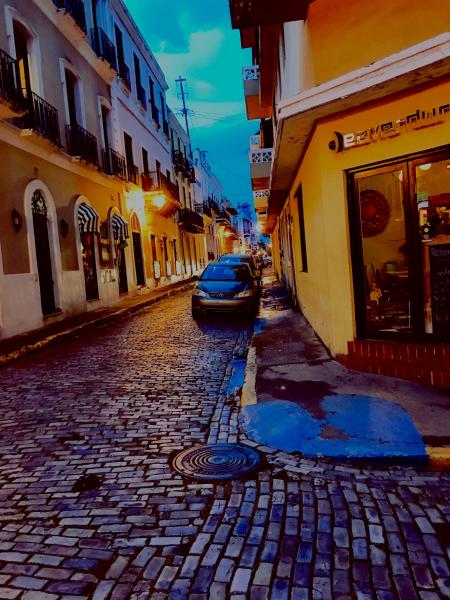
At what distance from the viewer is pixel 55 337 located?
10625 mm

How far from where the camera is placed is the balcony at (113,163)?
18359 mm

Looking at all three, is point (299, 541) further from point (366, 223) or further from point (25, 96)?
point (25, 96)

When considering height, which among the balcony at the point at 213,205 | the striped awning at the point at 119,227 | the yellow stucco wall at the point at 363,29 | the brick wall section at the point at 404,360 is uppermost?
the balcony at the point at 213,205

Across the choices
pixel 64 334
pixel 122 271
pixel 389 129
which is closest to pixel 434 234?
pixel 389 129

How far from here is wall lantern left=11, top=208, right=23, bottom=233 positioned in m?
11.4

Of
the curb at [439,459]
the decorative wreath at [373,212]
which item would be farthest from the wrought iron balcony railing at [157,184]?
the curb at [439,459]

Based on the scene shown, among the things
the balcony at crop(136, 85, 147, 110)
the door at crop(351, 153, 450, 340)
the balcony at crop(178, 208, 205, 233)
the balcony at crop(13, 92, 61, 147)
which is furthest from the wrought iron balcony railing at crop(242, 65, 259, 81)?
the balcony at crop(178, 208, 205, 233)

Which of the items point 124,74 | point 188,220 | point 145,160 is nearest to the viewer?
point 124,74

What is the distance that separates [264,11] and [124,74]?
18.1 meters

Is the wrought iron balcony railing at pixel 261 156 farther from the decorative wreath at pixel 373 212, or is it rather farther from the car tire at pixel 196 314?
the decorative wreath at pixel 373 212

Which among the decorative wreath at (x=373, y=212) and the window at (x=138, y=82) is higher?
the window at (x=138, y=82)

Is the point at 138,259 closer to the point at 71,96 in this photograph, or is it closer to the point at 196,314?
the point at 71,96

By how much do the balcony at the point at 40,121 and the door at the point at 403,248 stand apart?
9218 mm

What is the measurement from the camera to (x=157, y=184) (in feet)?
87.0
